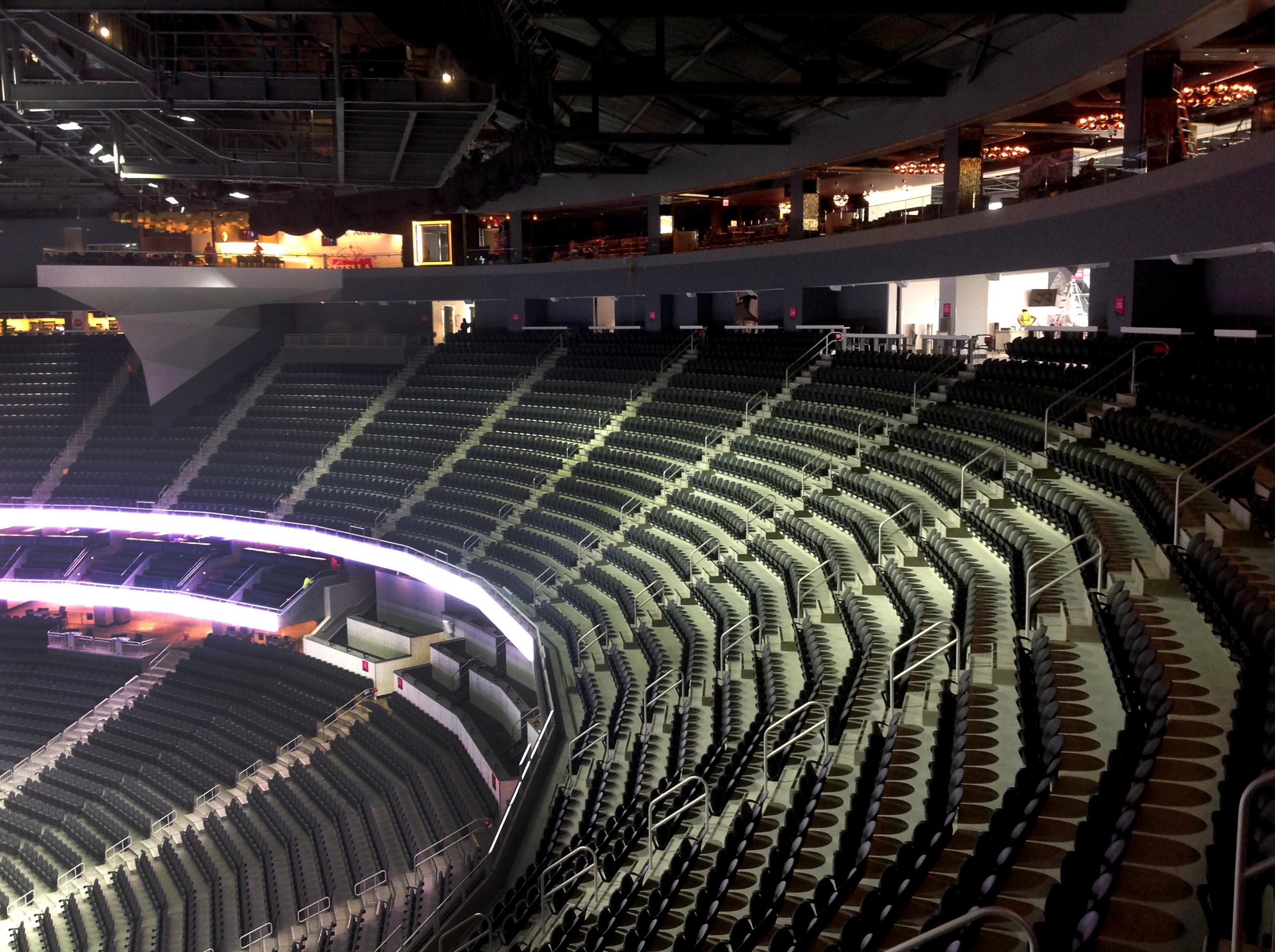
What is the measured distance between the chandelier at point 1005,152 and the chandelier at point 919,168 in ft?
5.03

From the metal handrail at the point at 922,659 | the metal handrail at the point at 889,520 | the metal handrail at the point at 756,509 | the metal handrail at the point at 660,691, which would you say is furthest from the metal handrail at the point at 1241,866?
the metal handrail at the point at 756,509

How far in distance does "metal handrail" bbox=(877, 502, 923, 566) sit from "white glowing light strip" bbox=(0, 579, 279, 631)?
13.9 meters

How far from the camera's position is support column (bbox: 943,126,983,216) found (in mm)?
17203

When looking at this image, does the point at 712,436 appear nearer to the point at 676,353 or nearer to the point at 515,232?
the point at 676,353

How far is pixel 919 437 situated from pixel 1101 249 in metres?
3.35

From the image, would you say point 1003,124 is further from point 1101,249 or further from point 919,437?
point 919,437

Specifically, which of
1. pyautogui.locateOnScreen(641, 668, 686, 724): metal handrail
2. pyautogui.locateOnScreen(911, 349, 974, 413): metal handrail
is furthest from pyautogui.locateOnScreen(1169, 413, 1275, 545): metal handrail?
pyautogui.locateOnScreen(911, 349, 974, 413): metal handrail

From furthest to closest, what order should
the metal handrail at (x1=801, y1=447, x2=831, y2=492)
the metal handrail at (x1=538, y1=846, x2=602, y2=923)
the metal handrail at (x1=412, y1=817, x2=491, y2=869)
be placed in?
the metal handrail at (x1=801, y1=447, x2=831, y2=492), the metal handrail at (x1=412, y1=817, x2=491, y2=869), the metal handrail at (x1=538, y1=846, x2=602, y2=923)

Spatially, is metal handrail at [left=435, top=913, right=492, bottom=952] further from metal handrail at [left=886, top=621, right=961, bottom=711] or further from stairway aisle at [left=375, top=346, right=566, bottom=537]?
stairway aisle at [left=375, top=346, right=566, bottom=537]

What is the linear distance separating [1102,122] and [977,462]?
8.39 m

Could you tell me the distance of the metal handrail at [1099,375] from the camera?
42.0 ft

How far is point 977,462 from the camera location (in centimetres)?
1361

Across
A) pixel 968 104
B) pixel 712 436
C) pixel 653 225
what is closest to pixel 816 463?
pixel 712 436

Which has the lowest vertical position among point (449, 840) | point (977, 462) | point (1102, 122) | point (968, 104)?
point (449, 840)
